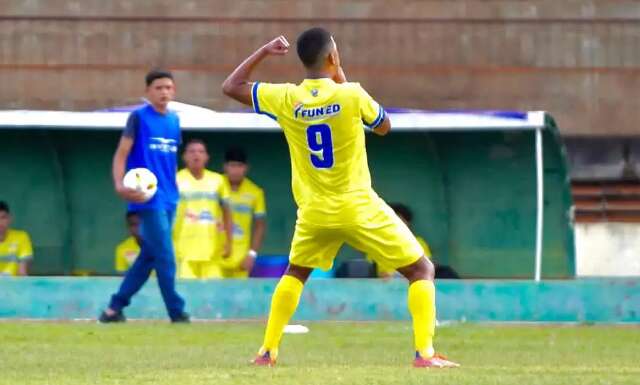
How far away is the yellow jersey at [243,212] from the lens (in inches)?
749

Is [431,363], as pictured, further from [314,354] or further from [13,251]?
[13,251]

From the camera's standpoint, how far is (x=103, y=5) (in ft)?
74.7

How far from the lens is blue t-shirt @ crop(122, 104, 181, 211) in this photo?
14523mm

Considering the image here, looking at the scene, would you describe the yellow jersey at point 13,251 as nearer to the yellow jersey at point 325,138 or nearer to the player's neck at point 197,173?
the player's neck at point 197,173

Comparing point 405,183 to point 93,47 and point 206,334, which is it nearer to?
point 93,47

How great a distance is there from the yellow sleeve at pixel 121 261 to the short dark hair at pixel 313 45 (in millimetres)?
10652

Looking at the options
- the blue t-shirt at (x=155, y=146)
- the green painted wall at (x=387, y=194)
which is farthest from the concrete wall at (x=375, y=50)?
the blue t-shirt at (x=155, y=146)

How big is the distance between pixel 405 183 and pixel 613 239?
297 centimetres

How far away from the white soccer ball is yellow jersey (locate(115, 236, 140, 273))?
236 inches

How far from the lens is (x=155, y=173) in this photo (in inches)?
573

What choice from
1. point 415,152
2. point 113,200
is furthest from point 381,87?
point 113,200

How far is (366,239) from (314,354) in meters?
1.68

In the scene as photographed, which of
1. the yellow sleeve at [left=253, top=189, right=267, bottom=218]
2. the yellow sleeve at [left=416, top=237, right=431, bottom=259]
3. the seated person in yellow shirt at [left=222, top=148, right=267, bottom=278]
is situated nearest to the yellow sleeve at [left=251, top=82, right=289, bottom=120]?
the seated person in yellow shirt at [left=222, top=148, right=267, bottom=278]

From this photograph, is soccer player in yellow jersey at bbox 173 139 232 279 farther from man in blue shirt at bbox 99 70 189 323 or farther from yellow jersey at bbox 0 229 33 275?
man in blue shirt at bbox 99 70 189 323
